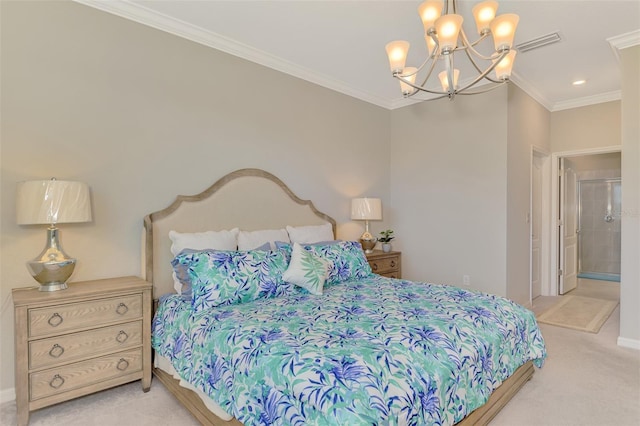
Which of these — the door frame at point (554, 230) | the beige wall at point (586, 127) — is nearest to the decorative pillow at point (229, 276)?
the door frame at point (554, 230)

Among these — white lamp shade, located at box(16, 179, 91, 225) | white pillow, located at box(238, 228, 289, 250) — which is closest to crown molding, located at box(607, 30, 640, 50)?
white pillow, located at box(238, 228, 289, 250)

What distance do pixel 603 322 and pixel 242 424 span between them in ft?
13.5

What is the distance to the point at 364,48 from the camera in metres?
3.23

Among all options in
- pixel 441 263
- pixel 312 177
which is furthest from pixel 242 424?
pixel 441 263

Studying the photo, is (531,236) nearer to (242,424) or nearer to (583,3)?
(583,3)

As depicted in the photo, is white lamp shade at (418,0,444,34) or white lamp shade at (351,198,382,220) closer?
white lamp shade at (418,0,444,34)

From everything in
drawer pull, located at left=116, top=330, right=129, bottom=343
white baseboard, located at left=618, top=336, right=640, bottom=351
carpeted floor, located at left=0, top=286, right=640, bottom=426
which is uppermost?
drawer pull, located at left=116, top=330, right=129, bottom=343

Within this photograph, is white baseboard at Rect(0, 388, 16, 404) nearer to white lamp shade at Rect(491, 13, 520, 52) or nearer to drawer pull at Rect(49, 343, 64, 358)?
drawer pull at Rect(49, 343, 64, 358)

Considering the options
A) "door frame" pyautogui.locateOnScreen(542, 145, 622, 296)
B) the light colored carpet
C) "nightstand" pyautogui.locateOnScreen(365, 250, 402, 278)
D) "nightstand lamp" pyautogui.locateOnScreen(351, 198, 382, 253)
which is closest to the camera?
the light colored carpet

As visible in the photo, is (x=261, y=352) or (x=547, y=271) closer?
(x=261, y=352)

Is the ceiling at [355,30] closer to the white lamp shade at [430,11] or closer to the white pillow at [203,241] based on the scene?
the white lamp shade at [430,11]

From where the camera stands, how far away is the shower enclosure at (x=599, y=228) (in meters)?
6.74

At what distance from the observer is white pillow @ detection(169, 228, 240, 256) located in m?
2.57

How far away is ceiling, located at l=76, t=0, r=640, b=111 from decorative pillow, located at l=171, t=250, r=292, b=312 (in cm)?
186
